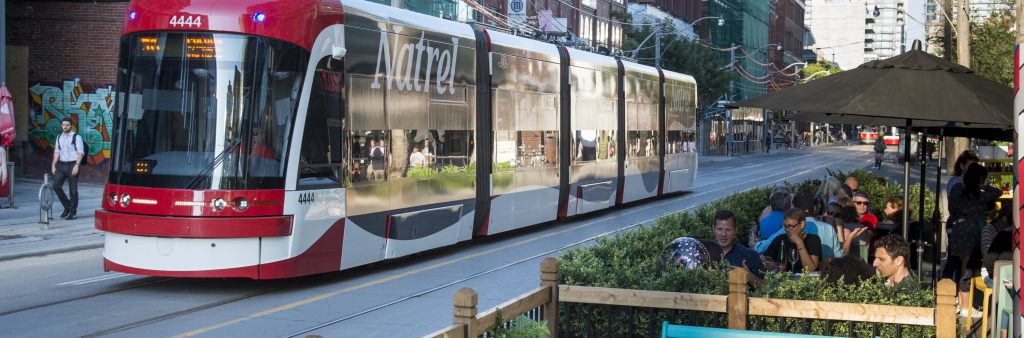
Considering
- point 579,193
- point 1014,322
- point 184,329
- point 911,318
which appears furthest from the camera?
point 579,193

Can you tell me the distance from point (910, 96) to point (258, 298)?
273 inches

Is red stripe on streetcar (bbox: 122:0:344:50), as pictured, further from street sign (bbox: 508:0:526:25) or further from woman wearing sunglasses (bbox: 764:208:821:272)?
street sign (bbox: 508:0:526:25)

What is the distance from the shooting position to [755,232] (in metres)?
14.0

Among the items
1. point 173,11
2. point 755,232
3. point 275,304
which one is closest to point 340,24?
point 173,11

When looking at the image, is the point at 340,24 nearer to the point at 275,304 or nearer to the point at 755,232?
the point at 275,304

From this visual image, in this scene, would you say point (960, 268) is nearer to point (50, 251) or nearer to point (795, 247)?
point (795, 247)

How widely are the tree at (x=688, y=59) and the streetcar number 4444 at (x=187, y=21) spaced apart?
179ft

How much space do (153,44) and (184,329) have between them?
3476mm

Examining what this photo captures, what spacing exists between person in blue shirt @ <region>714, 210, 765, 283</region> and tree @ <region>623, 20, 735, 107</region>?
186 feet

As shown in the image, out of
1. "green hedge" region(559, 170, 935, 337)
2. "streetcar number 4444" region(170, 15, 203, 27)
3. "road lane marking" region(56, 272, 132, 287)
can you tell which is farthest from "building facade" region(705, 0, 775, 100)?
"green hedge" region(559, 170, 935, 337)

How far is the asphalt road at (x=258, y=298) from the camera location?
1128 centimetres

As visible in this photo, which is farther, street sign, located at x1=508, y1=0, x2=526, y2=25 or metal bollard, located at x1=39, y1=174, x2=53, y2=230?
street sign, located at x1=508, y1=0, x2=526, y2=25

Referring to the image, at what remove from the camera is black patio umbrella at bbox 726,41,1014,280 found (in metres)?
10.1

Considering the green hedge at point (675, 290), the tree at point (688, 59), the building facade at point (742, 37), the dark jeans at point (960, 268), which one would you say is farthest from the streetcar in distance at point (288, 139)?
the building facade at point (742, 37)
